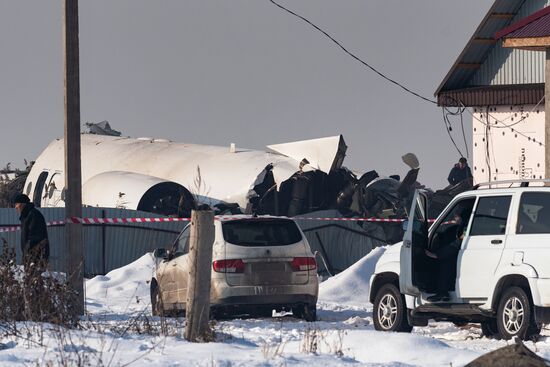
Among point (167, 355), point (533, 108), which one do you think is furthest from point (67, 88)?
point (533, 108)

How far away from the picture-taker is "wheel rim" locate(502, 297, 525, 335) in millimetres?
15922

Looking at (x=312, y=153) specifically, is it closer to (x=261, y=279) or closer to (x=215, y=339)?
(x=261, y=279)

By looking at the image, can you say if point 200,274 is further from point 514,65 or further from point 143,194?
point 143,194

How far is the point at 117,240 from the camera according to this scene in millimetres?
33500

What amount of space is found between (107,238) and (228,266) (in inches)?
560

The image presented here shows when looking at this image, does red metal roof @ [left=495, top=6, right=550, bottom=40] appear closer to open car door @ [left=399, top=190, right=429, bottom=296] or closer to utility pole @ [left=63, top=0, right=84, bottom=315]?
open car door @ [left=399, top=190, right=429, bottom=296]

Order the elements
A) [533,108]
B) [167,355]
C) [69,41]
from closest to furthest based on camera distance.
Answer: [167,355], [69,41], [533,108]

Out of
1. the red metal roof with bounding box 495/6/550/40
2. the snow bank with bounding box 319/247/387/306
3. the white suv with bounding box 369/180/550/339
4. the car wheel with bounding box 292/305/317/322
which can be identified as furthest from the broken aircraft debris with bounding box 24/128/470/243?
the white suv with bounding box 369/180/550/339

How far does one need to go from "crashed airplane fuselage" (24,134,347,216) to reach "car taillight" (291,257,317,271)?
16197mm

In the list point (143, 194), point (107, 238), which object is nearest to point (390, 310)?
point (107, 238)

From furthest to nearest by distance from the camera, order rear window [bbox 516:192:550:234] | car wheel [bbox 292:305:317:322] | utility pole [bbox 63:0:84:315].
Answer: utility pole [bbox 63:0:84:315] < car wheel [bbox 292:305:317:322] < rear window [bbox 516:192:550:234]

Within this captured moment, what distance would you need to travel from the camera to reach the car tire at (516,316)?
15.8 m

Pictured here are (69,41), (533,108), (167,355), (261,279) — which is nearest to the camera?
(167,355)

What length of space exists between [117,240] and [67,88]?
42.2 ft
